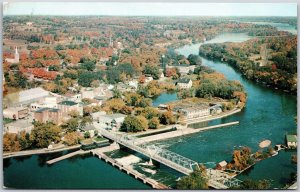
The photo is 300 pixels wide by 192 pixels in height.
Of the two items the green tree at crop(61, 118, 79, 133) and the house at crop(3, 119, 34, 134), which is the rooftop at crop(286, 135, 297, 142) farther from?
the house at crop(3, 119, 34, 134)

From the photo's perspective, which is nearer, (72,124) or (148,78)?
(72,124)

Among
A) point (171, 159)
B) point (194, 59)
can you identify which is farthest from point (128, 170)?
point (194, 59)

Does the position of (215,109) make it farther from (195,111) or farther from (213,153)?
(213,153)

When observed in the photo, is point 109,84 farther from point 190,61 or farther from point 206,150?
point 206,150

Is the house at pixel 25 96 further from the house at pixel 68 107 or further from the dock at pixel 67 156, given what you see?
the dock at pixel 67 156

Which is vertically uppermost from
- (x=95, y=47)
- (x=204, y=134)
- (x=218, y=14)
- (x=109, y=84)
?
(x=218, y=14)

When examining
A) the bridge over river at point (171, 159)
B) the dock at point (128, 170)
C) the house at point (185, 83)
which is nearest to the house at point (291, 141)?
the bridge over river at point (171, 159)

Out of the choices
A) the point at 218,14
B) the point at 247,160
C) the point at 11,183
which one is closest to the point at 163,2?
the point at 218,14

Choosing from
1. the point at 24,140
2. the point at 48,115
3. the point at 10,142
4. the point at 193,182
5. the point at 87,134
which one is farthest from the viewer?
the point at 87,134
